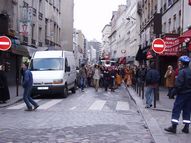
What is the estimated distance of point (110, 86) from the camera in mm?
30047

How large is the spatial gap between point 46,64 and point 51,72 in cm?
78

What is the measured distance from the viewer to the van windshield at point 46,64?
2250cm

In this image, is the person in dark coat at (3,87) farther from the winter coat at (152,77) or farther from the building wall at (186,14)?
the building wall at (186,14)

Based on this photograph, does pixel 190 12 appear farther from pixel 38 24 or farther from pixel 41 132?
pixel 38 24

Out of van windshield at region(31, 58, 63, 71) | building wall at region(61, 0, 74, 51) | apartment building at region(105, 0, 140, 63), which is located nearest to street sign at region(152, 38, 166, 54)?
van windshield at region(31, 58, 63, 71)

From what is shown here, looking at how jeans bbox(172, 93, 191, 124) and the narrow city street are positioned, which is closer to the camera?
the narrow city street

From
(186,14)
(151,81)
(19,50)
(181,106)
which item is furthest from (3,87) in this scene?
(19,50)

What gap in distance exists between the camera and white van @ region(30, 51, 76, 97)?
21672 mm

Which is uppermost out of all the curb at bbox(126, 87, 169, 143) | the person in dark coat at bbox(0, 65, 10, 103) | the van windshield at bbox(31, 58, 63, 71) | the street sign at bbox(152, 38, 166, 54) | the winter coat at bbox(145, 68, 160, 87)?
the street sign at bbox(152, 38, 166, 54)

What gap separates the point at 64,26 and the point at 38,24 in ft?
110

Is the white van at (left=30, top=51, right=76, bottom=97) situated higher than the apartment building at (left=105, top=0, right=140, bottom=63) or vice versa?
the apartment building at (left=105, top=0, right=140, bottom=63)

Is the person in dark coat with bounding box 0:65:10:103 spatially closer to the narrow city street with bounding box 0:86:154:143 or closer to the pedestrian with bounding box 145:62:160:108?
the narrow city street with bounding box 0:86:154:143

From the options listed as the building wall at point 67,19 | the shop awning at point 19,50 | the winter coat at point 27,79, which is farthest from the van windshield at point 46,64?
the building wall at point 67,19

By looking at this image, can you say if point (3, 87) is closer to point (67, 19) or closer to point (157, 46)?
point (157, 46)
